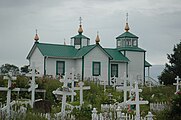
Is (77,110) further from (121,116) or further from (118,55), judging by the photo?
(118,55)

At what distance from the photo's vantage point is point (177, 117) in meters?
13.0

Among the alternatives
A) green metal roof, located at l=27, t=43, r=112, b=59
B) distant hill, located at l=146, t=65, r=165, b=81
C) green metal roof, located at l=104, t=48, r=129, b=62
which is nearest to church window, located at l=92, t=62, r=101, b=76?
green metal roof, located at l=27, t=43, r=112, b=59

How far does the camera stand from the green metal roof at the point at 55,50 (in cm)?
3722

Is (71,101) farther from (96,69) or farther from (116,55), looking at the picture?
(116,55)

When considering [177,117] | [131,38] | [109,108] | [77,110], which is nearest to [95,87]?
[109,108]

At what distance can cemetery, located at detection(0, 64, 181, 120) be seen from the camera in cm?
1326

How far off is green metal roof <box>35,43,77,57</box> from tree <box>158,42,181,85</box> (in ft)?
29.1

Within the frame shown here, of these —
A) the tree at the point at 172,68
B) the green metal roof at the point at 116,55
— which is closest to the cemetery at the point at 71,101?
the tree at the point at 172,68

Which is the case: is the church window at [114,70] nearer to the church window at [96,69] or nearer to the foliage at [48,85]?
Answer: the church window at [96,69]

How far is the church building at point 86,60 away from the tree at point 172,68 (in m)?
3.91

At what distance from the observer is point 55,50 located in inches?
1500

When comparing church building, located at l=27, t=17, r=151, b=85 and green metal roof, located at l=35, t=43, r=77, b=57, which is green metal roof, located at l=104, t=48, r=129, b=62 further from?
green metal roof, located at l=35, t=43, r=77, b=57

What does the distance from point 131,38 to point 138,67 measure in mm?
3379

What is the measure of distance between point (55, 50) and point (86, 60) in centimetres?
312
